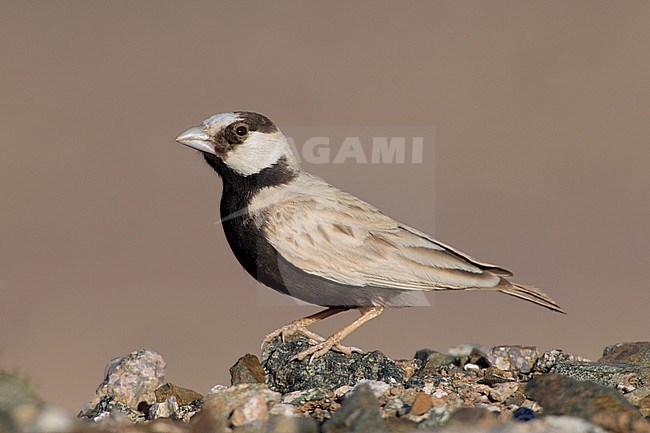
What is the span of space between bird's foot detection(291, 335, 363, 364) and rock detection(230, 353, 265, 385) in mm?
318

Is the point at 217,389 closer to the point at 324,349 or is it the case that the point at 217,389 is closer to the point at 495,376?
the point at 324,349

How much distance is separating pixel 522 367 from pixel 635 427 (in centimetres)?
248

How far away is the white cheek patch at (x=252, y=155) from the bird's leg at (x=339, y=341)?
1655 mm

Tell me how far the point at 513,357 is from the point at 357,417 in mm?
2794

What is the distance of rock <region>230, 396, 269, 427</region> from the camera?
611 cm

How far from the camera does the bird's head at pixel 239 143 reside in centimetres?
850

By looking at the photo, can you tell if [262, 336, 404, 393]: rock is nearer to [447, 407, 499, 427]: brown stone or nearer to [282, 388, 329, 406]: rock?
[282, 388, 329, 406]: rock

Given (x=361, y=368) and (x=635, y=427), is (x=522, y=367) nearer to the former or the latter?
(x=361, y=368)

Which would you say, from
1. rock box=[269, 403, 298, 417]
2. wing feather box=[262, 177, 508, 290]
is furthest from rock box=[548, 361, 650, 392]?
rock box=[269, 403, 298, 417]

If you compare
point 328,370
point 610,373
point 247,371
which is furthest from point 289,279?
point 610,373

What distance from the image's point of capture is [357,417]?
5801 millimetres

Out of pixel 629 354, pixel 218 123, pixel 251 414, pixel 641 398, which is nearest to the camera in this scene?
pixel 251 414

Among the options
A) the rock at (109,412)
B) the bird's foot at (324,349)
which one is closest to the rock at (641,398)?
the bird's foot at (324,349)

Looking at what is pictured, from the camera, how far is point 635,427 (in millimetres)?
5605
